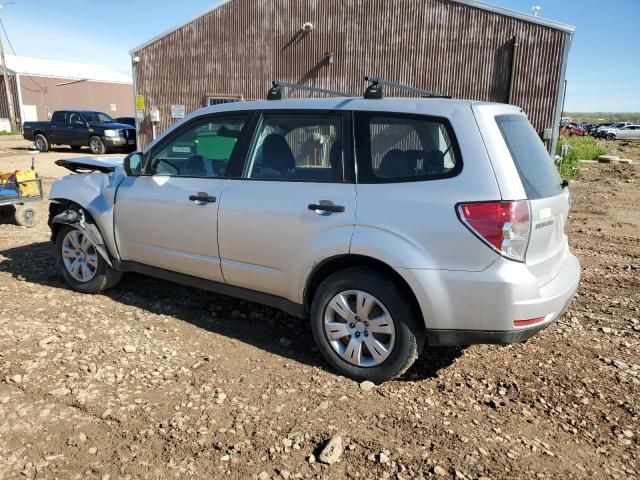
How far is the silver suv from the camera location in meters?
2.93

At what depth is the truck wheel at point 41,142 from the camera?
21.9m

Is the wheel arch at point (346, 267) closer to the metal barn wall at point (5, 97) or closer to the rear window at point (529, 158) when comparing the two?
the rear window at point (529, 158)

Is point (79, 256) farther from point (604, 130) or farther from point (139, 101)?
point (604, 130)

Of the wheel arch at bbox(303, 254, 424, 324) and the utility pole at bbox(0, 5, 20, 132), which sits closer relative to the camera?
the wheel arch at bbox(303, 254, 424, 324)

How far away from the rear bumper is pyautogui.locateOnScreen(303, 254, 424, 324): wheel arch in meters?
0.11

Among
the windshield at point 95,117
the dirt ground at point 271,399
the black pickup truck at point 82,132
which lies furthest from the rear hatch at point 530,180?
the windshield at point 95,117

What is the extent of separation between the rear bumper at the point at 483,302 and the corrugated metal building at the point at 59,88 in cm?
4138

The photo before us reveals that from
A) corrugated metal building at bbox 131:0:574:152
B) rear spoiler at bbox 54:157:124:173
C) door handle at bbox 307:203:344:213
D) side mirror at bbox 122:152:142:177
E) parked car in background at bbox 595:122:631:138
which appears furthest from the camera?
parked car in background at bbox 595:122:631:138

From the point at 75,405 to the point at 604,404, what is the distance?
321 centimetres

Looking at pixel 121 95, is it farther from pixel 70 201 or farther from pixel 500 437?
pixel 500 437

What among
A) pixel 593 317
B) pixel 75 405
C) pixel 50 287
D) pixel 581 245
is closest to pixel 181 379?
pixel 75 405

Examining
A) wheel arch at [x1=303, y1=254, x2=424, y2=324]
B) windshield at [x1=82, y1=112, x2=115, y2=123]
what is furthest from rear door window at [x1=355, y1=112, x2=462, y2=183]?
windshield at [x1=82, y1=112, x2=115, y2=123]

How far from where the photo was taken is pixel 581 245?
23.5 feet

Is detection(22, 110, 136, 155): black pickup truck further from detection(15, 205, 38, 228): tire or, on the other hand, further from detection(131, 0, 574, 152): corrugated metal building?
detection(15, 205, 38, 228): tire
